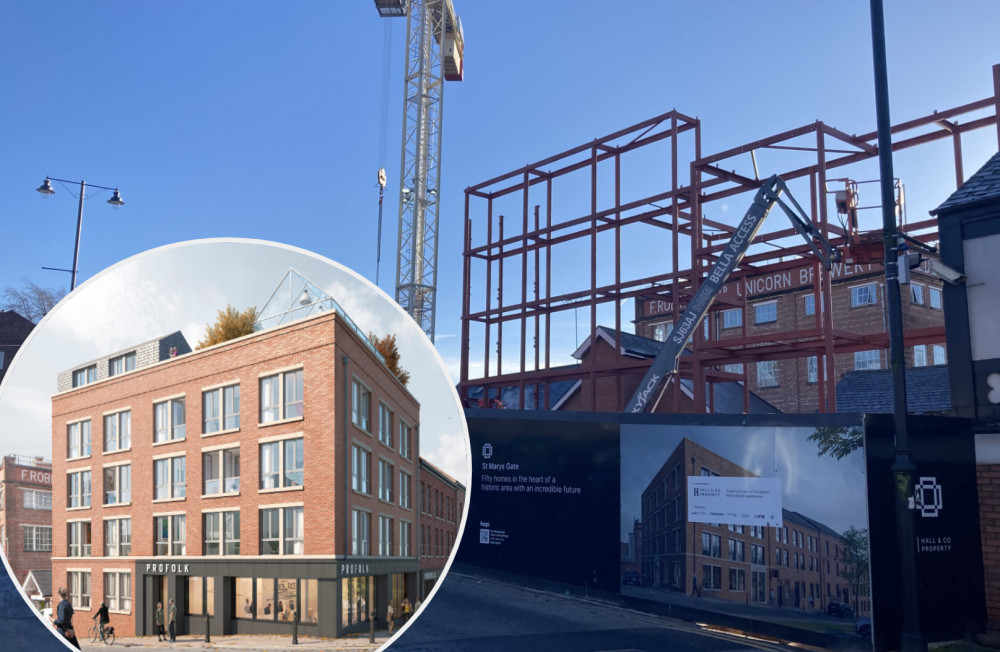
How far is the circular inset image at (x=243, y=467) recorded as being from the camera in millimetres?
2309

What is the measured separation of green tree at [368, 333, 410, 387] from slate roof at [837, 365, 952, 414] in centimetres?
2078

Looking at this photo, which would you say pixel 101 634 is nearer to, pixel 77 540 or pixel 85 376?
pixel 77 540

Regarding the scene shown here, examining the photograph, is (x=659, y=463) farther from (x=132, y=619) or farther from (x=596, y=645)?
(x=132, y=619)

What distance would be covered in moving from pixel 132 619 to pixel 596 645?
10.8 m

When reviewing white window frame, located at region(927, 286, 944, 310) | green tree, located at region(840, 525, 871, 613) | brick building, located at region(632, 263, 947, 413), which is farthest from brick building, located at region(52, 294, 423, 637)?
white window frame, located at region(927, 286, 944, 310)

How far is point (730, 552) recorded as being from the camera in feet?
44.1

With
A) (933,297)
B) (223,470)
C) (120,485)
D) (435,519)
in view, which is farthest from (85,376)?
(933,297)

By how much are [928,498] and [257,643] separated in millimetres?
12996

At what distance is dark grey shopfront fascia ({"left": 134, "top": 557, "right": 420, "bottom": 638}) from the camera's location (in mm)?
2303

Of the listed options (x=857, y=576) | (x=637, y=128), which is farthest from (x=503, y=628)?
(x=637, y=128)

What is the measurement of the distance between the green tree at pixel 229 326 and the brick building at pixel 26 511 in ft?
1.86

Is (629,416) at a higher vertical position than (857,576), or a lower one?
higher

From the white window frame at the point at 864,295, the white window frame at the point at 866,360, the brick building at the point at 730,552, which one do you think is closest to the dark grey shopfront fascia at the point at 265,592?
the brick building at the point at 730,552

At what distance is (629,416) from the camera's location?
14523mm
